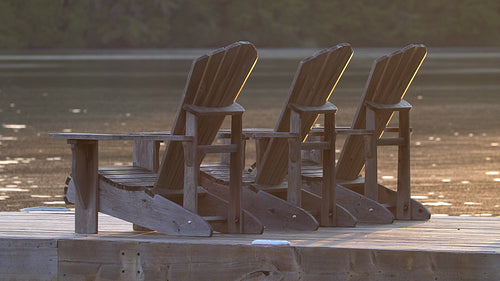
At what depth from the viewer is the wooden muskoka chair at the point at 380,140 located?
8344mm

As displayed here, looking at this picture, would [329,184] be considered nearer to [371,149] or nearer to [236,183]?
[371,149]

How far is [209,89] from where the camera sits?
24.3 ft

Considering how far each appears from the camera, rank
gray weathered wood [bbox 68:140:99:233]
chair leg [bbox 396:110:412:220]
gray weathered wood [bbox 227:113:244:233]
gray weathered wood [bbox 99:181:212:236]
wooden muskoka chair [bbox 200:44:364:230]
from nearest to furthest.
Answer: gray weathered wood [bbox 99:181:212:236] → gray weathered wood [bbox 68:140:99:233] → gray weathered wood [bbox 227:113:244:233] → wooden muskoka chair [bbox 200:44:364:230] → chair leg [bbox 396:110:412:220]

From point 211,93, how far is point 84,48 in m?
153

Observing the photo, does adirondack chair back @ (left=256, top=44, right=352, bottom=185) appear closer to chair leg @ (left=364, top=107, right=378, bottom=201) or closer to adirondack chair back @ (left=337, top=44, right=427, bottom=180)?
adirondack chair back @ (left=337, top=44, right=427, bottom=180)

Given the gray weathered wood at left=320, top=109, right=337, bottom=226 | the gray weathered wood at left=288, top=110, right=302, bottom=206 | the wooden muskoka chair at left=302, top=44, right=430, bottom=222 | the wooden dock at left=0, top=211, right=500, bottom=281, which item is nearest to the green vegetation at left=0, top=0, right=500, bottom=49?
the wooden muskoka chair at left=302, top=44, right=430, bottom=222

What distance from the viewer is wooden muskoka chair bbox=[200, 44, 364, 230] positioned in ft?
25.7

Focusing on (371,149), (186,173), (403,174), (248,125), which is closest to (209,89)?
(186,173)

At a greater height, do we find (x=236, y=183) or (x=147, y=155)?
(x=147, y=155)

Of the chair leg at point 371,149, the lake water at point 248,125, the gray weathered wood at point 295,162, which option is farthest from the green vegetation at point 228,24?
the gray weathered wood at point 295,162

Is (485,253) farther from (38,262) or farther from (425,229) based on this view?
(38,262)

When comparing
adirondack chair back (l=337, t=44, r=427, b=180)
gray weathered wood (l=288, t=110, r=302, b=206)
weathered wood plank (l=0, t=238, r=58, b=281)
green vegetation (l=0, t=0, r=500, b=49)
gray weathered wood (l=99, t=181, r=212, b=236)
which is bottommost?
weathered wood plank (l=0, t=238, r=58, b=281)

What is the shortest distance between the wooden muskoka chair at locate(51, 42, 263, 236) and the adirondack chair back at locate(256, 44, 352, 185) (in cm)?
46

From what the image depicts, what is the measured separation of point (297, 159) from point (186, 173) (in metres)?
0.88
